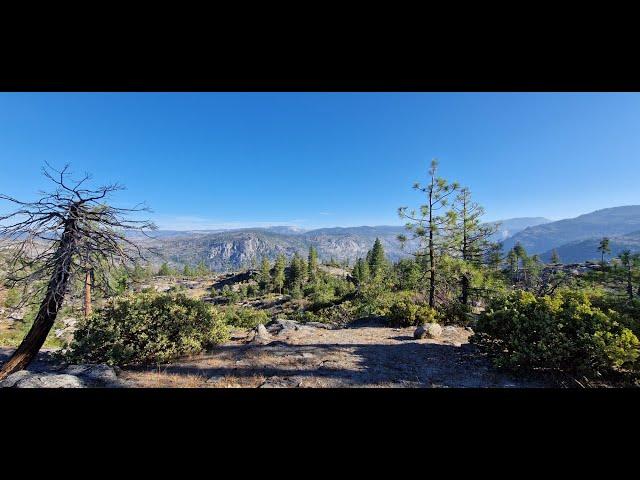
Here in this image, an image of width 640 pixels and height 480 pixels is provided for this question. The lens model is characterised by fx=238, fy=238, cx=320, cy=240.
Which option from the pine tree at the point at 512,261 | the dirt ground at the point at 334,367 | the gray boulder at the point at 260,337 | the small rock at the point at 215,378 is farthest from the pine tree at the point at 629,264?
the small rock at the point at 215,378

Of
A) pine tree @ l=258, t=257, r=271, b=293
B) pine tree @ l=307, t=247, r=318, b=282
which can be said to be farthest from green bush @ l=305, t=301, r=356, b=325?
pine tree @ l=258, t=257, r=271, b=293

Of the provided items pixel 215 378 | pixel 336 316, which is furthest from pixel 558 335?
pixel 336 316

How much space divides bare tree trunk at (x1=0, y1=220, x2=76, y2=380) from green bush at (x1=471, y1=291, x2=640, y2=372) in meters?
8.85

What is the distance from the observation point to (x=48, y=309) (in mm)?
4465

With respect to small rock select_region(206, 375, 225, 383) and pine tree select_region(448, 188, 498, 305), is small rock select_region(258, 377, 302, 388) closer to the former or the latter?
small rock select_region(206, 375, 225, 383)

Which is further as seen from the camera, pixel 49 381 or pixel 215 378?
pixel 215 378

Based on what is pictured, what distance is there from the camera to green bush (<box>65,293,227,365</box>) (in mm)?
5449

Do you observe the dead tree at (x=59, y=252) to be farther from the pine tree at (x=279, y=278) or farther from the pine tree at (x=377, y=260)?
the pine tree at (x=279, y=278)

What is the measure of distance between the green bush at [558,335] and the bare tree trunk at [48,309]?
885 centimetres

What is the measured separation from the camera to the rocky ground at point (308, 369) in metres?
4.66

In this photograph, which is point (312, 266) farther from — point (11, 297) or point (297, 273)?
point (11, 297)

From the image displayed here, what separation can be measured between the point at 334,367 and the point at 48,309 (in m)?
5.81

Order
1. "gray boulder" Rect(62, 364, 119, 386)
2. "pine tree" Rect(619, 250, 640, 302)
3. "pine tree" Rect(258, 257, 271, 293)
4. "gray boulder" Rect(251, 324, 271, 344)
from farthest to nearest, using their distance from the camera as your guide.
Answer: "pine tree" Rect(258, 257, 271, 293) < "gray boulder" Rect(251, 324, 271, 344) < "pine tree" Rect(619, 250, 640, 302) < "gray boulder" Rect(62, 364, 119, 386)
